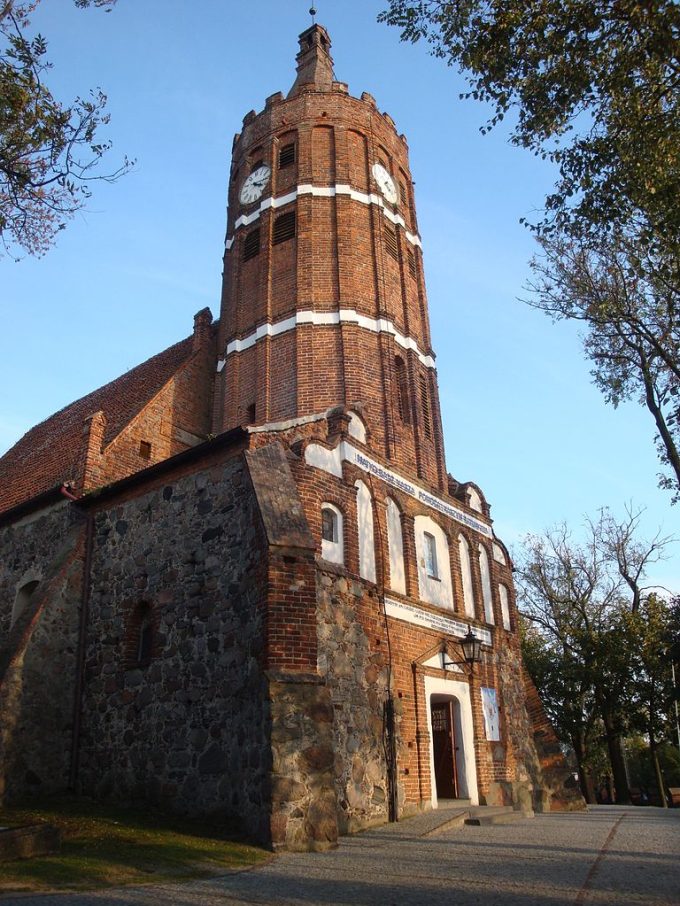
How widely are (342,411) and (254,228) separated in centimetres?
953

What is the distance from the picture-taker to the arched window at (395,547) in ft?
47.2

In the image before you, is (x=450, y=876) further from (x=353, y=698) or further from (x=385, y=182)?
(x=385, y=182)

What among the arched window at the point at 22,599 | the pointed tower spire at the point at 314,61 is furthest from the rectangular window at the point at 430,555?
the pointed tower spire at the point at 314,61

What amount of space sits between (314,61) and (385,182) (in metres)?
6.87

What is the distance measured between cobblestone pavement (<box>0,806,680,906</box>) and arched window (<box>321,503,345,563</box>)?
14.4 ft

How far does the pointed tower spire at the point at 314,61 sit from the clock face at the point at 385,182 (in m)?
3.52

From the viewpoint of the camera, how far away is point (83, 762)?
12484 millimetres

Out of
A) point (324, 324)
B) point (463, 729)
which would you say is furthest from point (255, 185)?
point (463, 729)

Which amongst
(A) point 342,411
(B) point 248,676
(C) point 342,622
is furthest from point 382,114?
(B) point 248,676

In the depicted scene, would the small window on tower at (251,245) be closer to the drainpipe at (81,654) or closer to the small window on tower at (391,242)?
the small window on tower at (391,242)

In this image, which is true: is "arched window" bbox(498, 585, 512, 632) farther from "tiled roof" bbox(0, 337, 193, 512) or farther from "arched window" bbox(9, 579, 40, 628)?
"arched window" bbox(9, 579, 40, 628)

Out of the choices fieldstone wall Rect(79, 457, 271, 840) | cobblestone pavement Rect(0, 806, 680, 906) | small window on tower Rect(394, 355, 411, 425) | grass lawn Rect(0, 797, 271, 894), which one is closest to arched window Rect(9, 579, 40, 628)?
fieldstone wall Rect(79, 457, 271, 840)

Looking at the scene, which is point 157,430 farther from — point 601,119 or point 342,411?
point 601,119

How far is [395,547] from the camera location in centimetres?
1480
